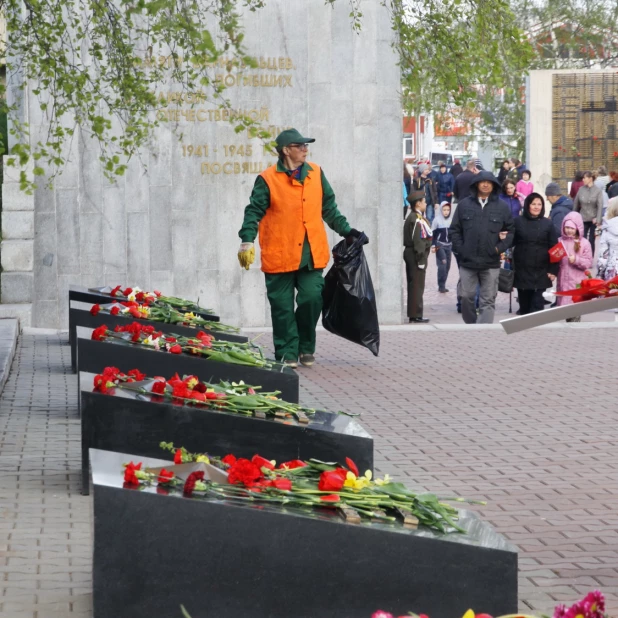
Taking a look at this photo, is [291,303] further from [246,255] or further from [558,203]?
[558,203]

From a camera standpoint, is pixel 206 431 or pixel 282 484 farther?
pixel 206 431

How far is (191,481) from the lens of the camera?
429 centimetres

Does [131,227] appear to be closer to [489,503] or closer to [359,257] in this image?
[359,257]

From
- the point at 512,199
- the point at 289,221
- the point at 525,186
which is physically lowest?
the point at 289,221

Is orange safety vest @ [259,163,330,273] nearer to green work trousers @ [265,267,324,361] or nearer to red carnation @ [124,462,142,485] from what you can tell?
green work trousers @ [265,267,324,361]

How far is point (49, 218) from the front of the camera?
1514cm

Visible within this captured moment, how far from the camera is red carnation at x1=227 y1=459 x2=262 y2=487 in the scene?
14.3 feet

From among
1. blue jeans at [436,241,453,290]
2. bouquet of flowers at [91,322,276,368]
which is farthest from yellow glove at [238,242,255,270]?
blue jeans at [436,241,453,290]

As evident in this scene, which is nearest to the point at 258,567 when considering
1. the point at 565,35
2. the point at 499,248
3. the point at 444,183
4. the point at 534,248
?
the point at 499,248

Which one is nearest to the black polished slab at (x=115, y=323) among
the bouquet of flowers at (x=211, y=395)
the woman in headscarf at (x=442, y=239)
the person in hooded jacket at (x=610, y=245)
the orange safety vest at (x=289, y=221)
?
the orange safety vest at (x=289, y=221)

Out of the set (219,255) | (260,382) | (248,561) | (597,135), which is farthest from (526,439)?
(597,135)

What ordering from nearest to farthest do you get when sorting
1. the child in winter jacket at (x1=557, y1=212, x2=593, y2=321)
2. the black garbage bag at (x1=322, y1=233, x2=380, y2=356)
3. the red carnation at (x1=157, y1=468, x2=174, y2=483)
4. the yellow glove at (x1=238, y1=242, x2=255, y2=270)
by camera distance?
the red carnation at (x1=157, y1=468, x2=174, y2=483) < the yellow glove at (x1=238, y1=242, x2=255, y2=270) < the black garbage bag at (x1=322, y1=233, x2=380, y2=356) < the child in winter jacket at (x1=557, y1=212, x2=593, y2=321)

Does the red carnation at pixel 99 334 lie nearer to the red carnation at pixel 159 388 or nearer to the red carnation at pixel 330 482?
the red carnation at pixel 159 388

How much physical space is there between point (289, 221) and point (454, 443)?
3.55m
